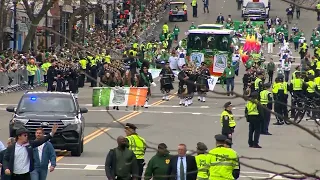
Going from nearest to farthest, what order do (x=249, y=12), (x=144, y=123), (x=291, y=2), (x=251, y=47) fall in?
1. (x=291, y=2)
2. (x=144, y=123)
3. (x=251, y=47)
4. (x=249, y=12)

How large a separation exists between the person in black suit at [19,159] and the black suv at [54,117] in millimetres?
7458

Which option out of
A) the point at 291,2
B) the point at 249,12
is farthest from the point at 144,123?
the point at 249,12

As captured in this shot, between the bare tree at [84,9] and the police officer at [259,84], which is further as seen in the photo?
the police officer at [259,84]

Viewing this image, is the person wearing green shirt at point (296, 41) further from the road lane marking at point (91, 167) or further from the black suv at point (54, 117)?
the road lane marking at point (91, 167)

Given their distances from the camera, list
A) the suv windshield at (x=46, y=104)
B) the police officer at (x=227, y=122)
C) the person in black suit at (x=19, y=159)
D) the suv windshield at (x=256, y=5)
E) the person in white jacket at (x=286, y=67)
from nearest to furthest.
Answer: the person in black suit at (x=19, y=159) < the suv windshield at (x=46, y=104) < the police officer at (x=227, y=122) < the person in white jacket at (x=286, y=67) < the suv windshield at (x=256, y=5)

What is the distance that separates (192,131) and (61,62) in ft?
49.4

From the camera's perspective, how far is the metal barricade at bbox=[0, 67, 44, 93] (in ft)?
142

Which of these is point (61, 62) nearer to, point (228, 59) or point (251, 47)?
point (228, 59)

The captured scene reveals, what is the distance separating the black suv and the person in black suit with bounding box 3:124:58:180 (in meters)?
7.46

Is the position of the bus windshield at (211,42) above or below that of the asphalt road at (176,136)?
above

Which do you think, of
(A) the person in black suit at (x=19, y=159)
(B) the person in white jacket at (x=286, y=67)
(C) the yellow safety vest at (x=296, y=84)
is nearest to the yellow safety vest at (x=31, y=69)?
(B) the person in white jacket at (x=286, y=67)

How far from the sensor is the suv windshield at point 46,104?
22625 millimetres

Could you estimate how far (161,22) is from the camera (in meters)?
87.6

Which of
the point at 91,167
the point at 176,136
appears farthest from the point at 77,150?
the point at 176,136
